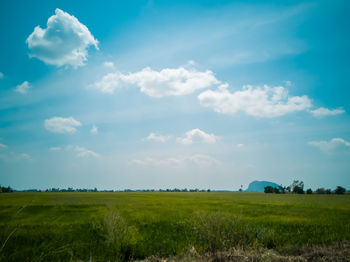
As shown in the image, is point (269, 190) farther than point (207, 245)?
Yes

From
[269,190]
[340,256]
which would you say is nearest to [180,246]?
[340,256]

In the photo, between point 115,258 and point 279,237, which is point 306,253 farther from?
point 115,258

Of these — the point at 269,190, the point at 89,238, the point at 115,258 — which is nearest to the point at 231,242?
the point at 115,258

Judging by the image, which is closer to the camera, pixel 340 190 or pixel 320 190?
pixel 340 190

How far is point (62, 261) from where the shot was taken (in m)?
8.10

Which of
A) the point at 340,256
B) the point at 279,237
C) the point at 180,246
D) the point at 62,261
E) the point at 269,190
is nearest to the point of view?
the point at 340,256

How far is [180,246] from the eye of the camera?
9.03 m

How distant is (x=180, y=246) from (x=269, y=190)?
6893 inches

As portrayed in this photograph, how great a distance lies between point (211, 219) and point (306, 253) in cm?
398

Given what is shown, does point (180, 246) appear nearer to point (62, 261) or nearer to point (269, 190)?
point (62, 261)

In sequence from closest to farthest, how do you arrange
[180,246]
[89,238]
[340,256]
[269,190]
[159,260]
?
[340,256], [159,260], [180,246], [89,238], [269,190]

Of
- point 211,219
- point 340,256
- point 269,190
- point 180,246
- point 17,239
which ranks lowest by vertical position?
point 269,190

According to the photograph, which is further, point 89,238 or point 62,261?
point 89,238

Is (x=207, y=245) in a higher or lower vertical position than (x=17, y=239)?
higher
